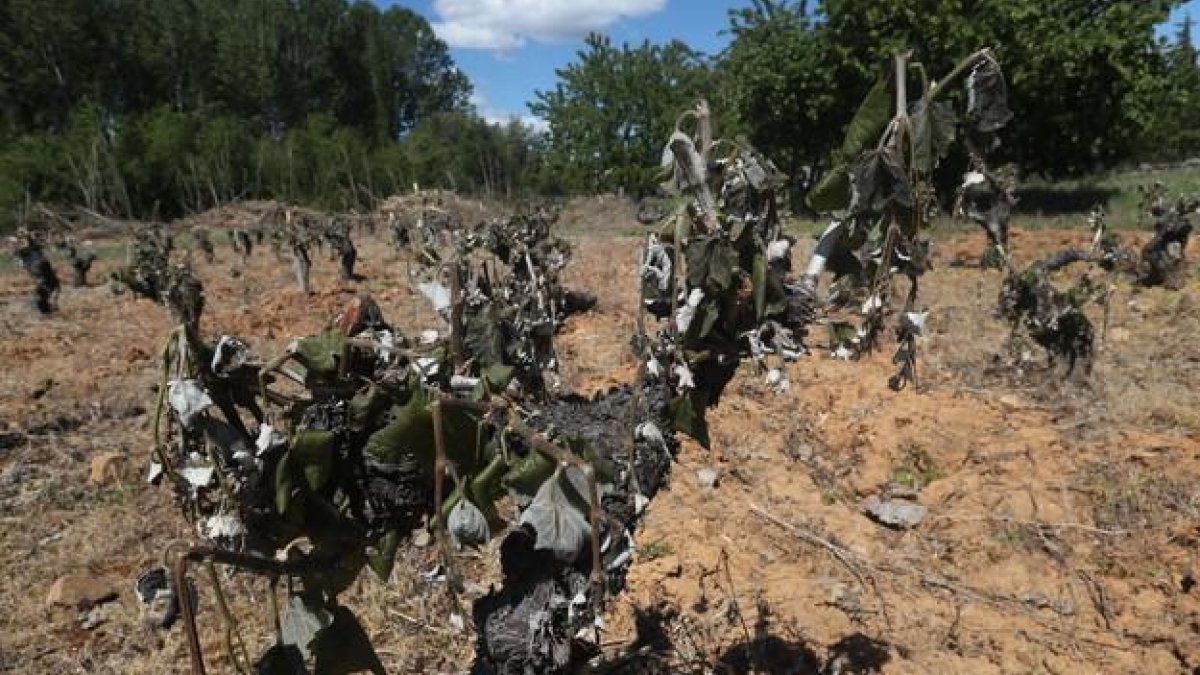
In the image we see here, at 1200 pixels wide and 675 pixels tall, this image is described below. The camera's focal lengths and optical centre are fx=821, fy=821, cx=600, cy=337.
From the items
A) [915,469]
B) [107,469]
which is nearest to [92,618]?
[107,469]

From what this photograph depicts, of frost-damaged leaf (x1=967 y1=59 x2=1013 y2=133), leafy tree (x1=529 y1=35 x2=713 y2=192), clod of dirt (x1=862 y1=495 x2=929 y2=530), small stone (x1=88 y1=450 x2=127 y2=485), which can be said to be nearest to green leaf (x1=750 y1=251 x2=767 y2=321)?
frost-damaged leaf (x1=967 y1=59 x2=1013 y2=133)

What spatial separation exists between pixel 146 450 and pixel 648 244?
450cm

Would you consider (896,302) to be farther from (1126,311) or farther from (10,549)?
(10,549)

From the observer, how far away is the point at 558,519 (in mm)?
1309

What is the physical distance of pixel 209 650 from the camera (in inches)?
118

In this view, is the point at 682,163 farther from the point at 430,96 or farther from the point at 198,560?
the point at 430,96

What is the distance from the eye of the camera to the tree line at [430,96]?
1439 centimetres

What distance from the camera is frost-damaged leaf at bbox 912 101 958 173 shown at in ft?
4.12

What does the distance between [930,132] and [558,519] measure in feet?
2.74

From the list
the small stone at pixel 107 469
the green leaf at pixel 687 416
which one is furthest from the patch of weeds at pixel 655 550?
the small stone at pixel 107 469

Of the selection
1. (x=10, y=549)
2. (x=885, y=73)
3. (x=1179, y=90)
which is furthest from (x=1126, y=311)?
(x=1179, y=90)

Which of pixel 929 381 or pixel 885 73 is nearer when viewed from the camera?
pixel 885 73

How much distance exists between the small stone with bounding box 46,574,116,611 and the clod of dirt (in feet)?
11.1

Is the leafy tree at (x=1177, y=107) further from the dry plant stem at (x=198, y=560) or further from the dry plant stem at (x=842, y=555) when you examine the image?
the dry plant stem at (x=198, y=560)
